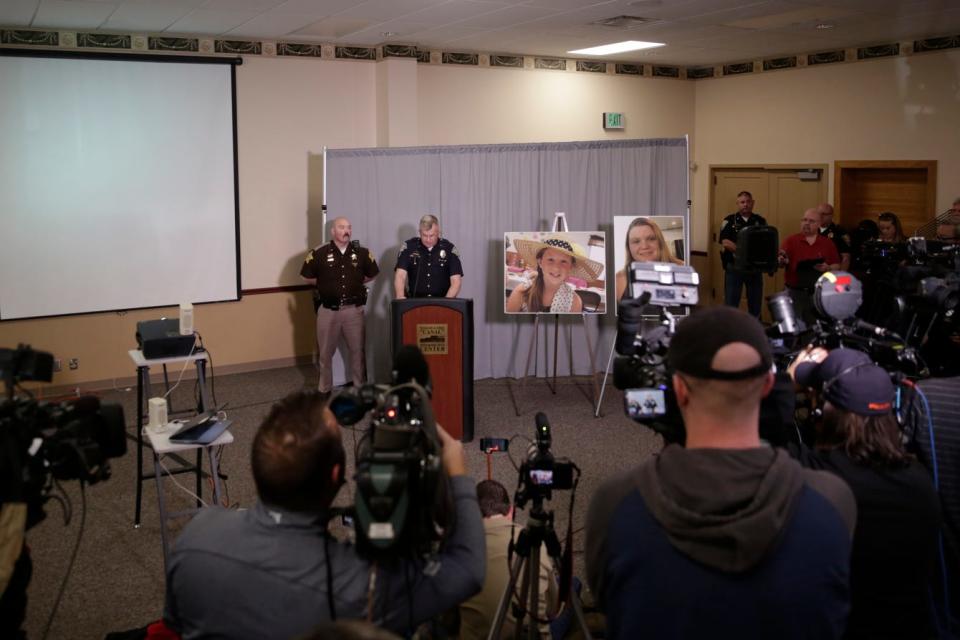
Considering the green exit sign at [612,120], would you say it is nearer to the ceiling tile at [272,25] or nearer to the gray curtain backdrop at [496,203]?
the gray curtain backdrop at [496,203]

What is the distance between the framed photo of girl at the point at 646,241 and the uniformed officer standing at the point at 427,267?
1.26 m

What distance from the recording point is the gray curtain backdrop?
25.2ft

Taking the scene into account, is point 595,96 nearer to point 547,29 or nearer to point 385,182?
point 547,29

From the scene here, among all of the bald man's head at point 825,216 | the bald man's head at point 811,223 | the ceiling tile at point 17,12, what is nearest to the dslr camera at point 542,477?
→ the ceiling tile at point 17,12

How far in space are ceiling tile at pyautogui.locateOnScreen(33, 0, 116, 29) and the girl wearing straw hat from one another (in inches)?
140

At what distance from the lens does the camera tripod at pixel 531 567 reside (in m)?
2.58

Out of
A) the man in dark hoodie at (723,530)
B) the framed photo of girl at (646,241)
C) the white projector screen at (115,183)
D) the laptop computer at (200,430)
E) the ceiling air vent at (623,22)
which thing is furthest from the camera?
the ceiling air vent at (623,22)

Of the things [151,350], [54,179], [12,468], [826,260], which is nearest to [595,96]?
[826,260]

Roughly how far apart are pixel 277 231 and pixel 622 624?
7222 millimetres

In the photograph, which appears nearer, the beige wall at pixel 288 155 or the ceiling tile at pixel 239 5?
the ceiling tile at pixel 239 5

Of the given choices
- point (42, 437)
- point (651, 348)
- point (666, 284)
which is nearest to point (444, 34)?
point (666, 284)

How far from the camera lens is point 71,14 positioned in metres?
6.56

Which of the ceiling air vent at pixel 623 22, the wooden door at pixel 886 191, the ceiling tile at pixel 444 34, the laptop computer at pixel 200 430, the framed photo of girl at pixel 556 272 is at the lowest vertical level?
the laptop computer at pixel 200 430

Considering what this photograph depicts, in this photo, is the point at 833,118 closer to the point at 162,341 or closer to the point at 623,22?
the point at 623,22
